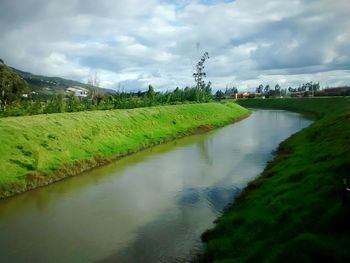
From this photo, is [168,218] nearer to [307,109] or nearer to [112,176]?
[112,176]

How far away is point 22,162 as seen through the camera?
30875 millimetres

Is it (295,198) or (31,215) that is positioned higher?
(295,198)

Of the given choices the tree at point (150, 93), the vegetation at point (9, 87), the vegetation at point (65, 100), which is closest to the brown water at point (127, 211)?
the vegetation at point (65, 100)

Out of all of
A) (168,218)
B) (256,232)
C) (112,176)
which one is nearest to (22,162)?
(112,176)

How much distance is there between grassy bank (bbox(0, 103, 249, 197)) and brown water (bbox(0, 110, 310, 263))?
1.79 meters

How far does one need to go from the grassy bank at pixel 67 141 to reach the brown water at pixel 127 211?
179 centimetres

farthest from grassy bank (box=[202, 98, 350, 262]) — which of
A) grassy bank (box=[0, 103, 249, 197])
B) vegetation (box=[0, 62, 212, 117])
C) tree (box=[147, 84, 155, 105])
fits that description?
tree (box=[147, 84, 155, 105])

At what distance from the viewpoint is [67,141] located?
3841 cm

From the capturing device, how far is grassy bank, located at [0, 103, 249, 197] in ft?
98.8

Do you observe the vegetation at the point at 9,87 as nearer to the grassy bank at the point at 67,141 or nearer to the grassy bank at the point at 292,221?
the grassy bank at the point at 67,141

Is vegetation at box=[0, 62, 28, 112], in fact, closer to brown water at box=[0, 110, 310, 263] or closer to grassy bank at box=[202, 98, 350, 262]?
brown water at box=[0, 110, 310, 263]

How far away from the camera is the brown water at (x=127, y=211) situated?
17406 mm

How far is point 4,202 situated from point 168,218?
12142mm

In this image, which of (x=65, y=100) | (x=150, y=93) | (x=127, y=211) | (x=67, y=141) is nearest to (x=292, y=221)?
(x=127, y=211)
